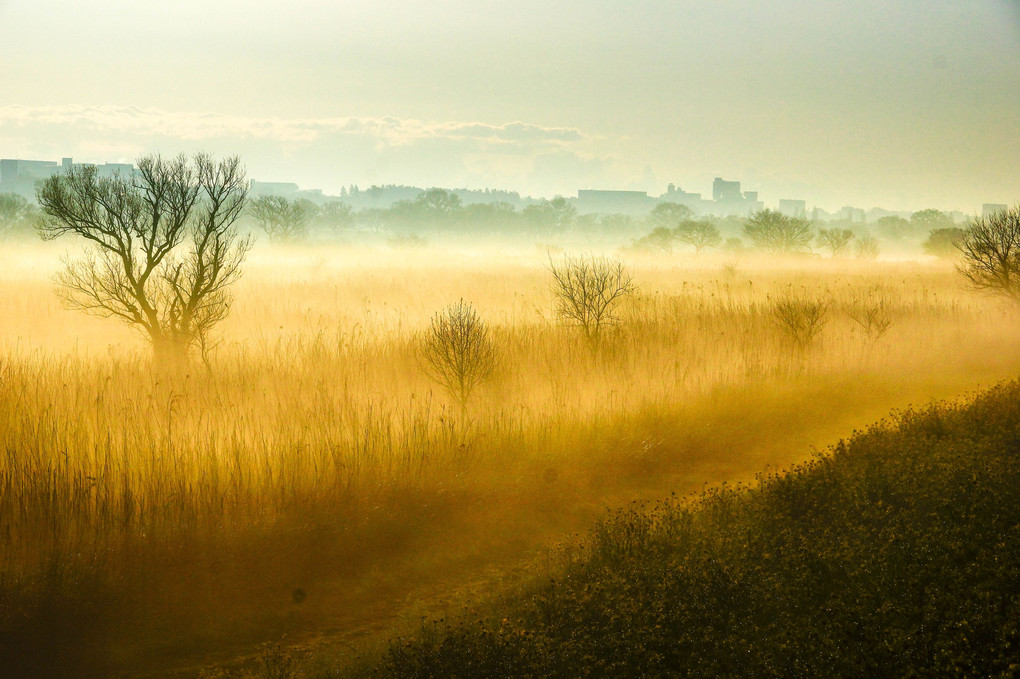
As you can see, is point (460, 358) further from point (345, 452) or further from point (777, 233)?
point (777, 233)

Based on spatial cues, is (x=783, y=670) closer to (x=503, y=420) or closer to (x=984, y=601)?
(x=984, y=601)

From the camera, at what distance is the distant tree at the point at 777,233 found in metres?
59.9

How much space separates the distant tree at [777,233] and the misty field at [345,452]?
42.9 m

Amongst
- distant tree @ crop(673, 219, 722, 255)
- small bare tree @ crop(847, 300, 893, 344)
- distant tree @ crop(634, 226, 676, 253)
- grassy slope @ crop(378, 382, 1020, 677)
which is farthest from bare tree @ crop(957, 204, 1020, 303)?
distant tree @ crop(634, 226, 676, 253)

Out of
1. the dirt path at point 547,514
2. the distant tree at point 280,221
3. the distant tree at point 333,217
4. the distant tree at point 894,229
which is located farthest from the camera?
the distant tree at point 894,229

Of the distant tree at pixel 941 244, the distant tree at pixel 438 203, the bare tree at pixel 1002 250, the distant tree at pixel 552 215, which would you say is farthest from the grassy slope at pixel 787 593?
the distant tree at pixel 438 203

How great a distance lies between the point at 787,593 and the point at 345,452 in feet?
18.0

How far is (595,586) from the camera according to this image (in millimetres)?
6098

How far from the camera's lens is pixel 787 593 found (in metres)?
5.75

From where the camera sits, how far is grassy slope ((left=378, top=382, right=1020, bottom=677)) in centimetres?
500

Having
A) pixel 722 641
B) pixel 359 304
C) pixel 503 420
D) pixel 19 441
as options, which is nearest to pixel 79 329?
→ pixel 359 304

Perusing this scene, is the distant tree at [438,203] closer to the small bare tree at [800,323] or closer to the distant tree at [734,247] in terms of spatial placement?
the distant tree at [734,247]

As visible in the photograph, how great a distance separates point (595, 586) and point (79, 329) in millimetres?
16770

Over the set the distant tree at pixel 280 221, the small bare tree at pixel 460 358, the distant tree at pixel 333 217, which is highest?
the distant tree at pixel 333 217
